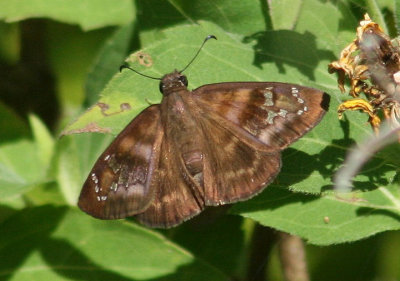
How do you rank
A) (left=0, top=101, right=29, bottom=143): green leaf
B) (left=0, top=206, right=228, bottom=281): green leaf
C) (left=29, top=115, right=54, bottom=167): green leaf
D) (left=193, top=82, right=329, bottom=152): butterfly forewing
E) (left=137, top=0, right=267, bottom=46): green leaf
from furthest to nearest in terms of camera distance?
(left=0, top=101, right=29, bottom=143): green leaf
(left=29, top=115, right=54, bottom=167): green leaf
(left=0, top=206, right=228, bottom=281): green leaf
(left=137, top=0, right=267, bottom=46): green leaf
(left=193, top=82, right=329, bottom=152): butterfly forewing

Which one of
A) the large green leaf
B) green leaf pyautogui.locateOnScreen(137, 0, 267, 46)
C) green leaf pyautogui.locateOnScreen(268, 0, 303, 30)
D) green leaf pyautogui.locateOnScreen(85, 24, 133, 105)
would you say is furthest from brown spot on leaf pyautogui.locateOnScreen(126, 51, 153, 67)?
green leaf pyautogui.locateOnScreen(85, 24, 133, 105)

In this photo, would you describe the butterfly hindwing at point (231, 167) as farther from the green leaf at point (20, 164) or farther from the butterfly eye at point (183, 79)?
the green leaf at point (20, 164)

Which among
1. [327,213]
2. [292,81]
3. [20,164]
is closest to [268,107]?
[292,81]

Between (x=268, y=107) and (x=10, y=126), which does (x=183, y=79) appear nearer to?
(x=268, y=107)

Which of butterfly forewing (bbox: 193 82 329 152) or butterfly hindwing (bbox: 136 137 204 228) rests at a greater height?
butterfly forewing (bbox: 193 82 329 152)

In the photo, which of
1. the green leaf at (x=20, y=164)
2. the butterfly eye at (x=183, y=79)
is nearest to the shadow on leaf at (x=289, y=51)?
the butterfly eye at (x=183, y=79)

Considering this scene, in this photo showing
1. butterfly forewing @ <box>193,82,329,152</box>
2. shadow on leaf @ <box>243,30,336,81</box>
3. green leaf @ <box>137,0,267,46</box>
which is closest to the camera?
butterfly forewing @ <box>193,82,329,152</box>

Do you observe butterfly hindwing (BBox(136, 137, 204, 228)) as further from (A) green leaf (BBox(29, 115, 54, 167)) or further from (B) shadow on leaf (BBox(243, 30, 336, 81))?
(A) green leaf (BBox(29, 115, 54, 167))
